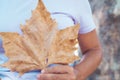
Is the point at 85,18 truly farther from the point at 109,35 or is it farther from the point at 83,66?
the point at 109,35

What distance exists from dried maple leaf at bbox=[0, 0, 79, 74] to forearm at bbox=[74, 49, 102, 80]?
22cm

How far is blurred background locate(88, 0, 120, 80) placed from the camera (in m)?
2.20

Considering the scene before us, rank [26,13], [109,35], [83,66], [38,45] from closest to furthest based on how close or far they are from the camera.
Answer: [38,45]
[26,13]
[83,66]
[109,35]

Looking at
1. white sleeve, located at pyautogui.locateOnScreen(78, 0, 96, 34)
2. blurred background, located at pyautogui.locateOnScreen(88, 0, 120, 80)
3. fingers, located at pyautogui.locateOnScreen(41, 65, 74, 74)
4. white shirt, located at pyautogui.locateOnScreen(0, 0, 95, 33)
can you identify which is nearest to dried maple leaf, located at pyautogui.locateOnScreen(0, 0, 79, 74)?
fingers, located at pyautogui.locateOnScreen(41, 65, 74, 74)

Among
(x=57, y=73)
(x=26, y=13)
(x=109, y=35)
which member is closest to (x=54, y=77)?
(x=57, y=73)

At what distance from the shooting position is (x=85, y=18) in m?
1.47

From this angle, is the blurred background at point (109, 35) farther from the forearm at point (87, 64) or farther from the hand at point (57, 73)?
the hand at point (57, 73)

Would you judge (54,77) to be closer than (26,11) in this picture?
Yes

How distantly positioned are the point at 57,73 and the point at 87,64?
0.28 m

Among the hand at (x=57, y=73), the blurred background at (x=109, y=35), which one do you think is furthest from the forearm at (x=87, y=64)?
the blurred background at (x=109, y=35)

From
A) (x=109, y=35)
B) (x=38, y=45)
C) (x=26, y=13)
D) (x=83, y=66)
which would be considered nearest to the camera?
(x=38, y=45)

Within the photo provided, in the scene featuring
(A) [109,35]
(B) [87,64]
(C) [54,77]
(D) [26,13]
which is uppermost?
(A) [109,35]

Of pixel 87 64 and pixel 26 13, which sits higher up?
pixel 26 13

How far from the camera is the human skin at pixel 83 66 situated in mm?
1192
